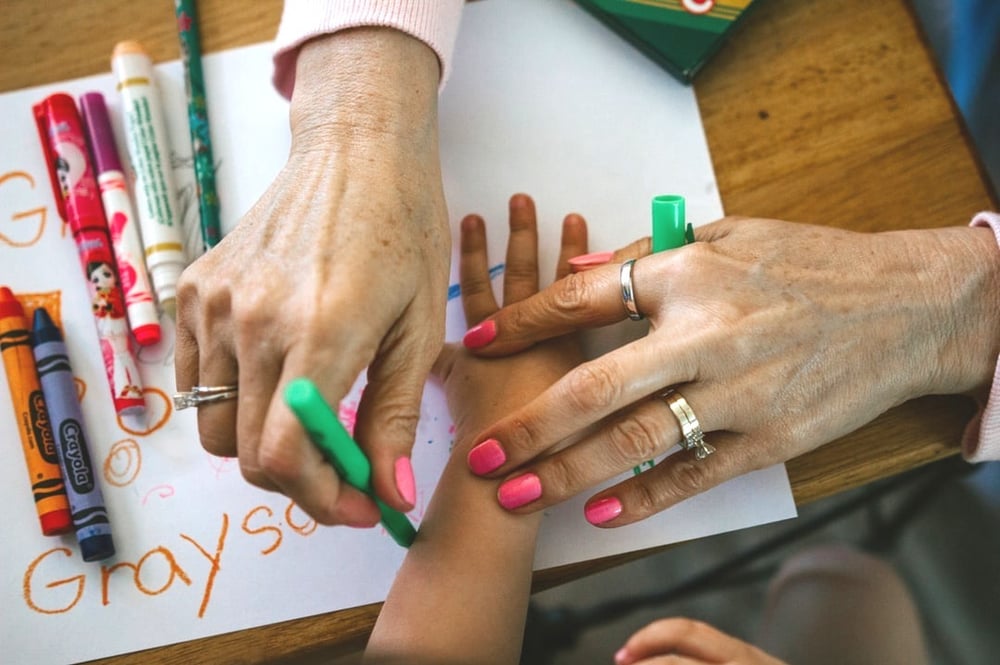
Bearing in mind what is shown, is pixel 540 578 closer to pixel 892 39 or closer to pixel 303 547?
pixel 303 547

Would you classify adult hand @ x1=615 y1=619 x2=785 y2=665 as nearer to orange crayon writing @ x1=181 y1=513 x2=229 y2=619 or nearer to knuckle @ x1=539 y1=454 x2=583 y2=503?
knuckle @ x1=539 y1=454 x2=583 y2=503

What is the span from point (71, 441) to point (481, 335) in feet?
1.20

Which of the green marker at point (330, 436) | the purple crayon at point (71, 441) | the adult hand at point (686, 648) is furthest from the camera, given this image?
the purple crayon at point (71, 441)

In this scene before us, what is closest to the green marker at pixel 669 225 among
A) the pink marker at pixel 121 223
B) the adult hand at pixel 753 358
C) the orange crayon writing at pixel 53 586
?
the adult hand at pixel 753 358

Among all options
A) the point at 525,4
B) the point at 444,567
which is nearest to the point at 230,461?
the point at 444,567

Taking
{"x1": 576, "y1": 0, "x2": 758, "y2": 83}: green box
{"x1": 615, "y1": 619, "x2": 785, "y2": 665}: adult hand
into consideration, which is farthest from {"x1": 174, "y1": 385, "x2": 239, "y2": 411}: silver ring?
{"x1": 576, "y1": 0, "x2": 758, "y2": 83}: green box

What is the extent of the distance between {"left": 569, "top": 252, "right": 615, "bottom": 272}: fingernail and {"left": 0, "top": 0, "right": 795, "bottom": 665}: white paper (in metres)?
0.04

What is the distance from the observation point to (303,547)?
62cm

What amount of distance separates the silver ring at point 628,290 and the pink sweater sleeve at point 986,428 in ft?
0.89

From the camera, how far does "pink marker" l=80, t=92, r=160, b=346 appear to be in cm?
67

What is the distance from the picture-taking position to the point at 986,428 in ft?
1.89

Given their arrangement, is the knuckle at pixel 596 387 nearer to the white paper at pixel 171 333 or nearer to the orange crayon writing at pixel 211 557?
the white paper at pixel 171 333

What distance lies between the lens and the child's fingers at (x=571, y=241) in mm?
682

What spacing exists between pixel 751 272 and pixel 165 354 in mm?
511
